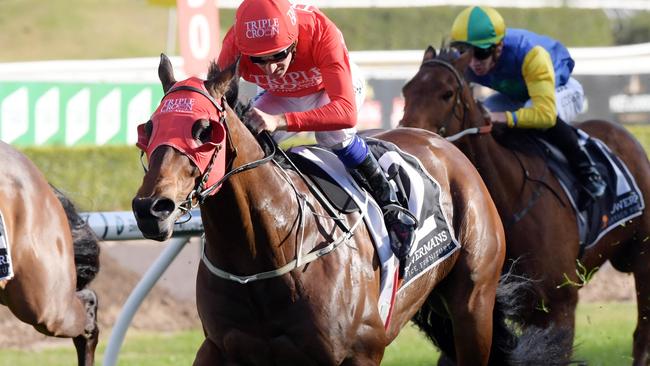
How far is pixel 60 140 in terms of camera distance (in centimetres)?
1130

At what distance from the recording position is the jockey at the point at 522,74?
582 centimetres

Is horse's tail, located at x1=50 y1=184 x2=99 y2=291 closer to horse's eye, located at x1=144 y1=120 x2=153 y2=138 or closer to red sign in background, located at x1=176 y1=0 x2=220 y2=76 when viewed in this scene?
horse's eye, located at x1=144 y1=120 x2=153 y2=138

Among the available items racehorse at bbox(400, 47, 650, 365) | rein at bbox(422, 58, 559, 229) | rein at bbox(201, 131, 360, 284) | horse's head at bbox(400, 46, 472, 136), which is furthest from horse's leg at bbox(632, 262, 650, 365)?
rein at bbox(201, 131, 360, 284)

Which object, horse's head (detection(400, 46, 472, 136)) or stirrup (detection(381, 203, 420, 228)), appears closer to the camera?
stirrup (detection(381, 203, 420, 228))

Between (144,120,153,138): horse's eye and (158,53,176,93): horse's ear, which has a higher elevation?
(158,53,176,93): horse's ear

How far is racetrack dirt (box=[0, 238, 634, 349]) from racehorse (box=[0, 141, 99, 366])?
8.32 ft

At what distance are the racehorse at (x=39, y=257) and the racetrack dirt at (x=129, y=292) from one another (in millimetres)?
2535

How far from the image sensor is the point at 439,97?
5535 millimetres

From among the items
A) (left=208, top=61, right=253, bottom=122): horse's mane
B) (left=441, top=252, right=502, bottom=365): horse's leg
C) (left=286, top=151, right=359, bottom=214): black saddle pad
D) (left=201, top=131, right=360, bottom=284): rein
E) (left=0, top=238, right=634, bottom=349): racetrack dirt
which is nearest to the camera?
(left=208, top=61, right=253, bottom=122): horse's mane

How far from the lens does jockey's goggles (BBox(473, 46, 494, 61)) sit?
596 centimetres

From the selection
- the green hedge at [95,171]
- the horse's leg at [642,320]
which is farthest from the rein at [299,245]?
the green hedge at [95,171]

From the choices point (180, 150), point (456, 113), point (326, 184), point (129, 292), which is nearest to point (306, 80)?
point (326, 184)

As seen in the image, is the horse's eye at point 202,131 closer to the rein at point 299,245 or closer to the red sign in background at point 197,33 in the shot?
the rein at point 299,245

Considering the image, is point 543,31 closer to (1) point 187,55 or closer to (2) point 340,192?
(1) point 187,55
